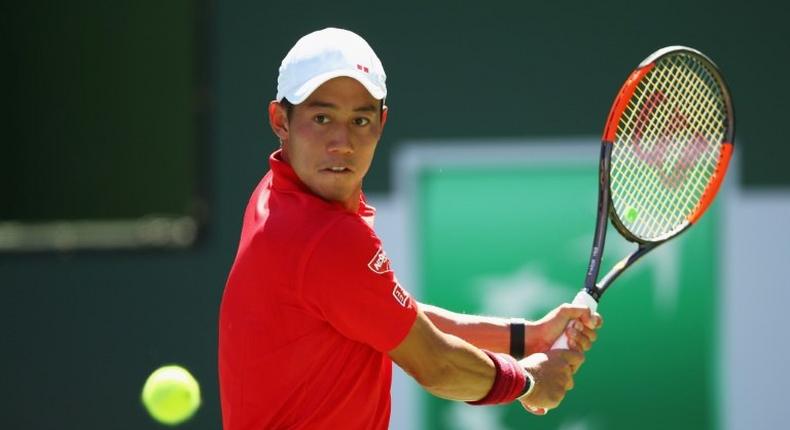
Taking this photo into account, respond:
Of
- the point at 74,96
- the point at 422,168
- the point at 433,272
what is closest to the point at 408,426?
the point at 433,272

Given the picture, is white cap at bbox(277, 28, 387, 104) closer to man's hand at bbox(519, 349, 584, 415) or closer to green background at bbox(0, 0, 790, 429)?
man's hand at bbox(519, 349, 584, 415)

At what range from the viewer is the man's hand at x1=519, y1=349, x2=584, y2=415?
301 centimetres

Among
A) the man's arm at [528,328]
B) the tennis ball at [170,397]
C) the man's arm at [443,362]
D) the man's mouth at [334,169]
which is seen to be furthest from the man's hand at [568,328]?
the tennis ball at [170,397]

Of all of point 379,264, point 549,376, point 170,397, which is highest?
point 379,264

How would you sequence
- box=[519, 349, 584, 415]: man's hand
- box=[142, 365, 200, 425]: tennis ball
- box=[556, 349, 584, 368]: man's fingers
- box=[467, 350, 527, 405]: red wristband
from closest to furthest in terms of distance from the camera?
1. box=[467, 350, 527, 405]: red wristband
2. box=[519, 349, 584, 415]: man's hand
3. box=[556, 349, 584, 368]: man's fingers
4. box=[142, 365, 200, 425]: tennis ball

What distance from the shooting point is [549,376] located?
3.05 meters

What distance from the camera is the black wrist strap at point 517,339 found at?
331 cm

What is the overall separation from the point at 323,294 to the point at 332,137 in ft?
1.14

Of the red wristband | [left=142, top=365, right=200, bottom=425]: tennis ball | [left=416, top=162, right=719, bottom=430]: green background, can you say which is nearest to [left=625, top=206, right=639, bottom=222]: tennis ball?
the red wristband

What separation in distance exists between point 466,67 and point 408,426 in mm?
1560

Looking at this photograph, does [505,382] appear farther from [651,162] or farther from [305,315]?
[651,162]

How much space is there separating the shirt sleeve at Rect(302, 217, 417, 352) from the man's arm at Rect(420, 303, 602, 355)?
54 centimetres

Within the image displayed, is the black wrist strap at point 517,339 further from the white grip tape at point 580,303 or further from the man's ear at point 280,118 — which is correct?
the man's ear at point 280,118

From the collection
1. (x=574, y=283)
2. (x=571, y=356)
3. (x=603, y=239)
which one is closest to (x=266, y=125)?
(x=574, y=283)
